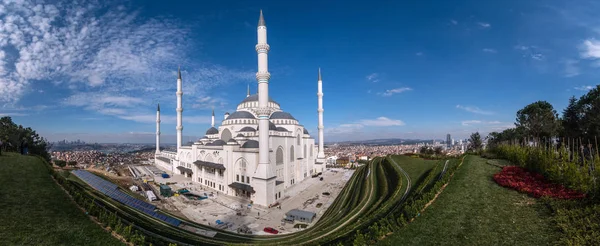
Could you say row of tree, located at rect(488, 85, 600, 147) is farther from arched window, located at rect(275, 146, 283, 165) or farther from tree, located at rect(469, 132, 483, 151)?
arched window, located at rect(275, 146, 283, 165)

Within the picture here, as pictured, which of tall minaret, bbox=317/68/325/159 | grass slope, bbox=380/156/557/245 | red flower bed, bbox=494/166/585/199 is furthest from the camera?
tall minaret, bbox=317/68/325/159

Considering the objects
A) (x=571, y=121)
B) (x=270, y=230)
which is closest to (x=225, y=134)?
(x=270, y=230)

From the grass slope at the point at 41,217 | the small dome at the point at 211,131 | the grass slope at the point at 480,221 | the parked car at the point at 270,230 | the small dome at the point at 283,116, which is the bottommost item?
the parked car at the point at 270,230

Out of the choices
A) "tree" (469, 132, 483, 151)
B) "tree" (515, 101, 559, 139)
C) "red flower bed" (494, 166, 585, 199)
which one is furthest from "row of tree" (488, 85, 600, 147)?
"red flower bed" (494, 166, 585, 199)

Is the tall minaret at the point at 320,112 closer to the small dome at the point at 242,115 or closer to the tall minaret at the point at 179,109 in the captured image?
the small dome at the point at 242,115

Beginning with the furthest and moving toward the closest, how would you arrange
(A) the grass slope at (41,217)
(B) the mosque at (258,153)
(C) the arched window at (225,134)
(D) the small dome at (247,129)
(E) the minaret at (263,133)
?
(C) the arched window at (225,134) → (D) the small dome at (247,129) → (B) the mosque at (258,153) → (E) the minaret at (263,133) → (A) the grass slope at (41,217)

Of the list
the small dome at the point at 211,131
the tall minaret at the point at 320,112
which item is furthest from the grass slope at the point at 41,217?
the tall minaret at the point at 320,112

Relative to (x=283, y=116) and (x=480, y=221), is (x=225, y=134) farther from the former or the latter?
(x=480, y=221)
